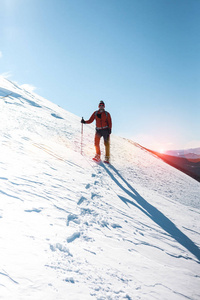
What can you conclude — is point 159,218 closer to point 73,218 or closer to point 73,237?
point 73,218

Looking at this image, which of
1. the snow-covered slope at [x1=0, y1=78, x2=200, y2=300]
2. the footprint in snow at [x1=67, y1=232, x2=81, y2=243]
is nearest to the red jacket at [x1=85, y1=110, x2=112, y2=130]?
the snow-covered slope at [x1=0, y1=78, x2=200, y2=300]

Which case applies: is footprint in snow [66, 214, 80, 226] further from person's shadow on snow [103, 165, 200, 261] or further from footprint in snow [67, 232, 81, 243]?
person's shadow on snow [103, 165, 200, 261]

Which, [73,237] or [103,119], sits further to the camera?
[103,119]

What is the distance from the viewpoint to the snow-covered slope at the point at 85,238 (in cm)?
150

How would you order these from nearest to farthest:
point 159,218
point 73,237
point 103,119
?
point 73,237
point 159,218
point 103,119

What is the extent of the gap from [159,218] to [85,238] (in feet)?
6.93

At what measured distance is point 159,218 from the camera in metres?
3.75

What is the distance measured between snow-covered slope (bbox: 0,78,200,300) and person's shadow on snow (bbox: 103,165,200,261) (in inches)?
0.8

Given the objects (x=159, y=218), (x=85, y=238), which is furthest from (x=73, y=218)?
(x=159, y=218)

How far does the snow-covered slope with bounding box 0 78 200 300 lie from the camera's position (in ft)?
4.91

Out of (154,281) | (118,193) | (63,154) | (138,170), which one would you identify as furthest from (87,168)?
(154,281)

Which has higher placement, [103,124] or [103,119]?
[103,119]

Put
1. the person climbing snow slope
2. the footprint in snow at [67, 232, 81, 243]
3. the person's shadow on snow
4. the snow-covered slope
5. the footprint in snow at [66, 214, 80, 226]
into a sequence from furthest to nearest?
1. the person climbing snow slope
2. the person's shadow on snow
3. the footprint in snow at [66, 214, 80, 226]
4. the footprint in snow at [67, 232, 81, 243]
5. the snow-covered slope

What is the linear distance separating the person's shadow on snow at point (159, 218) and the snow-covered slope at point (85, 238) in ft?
0.07
